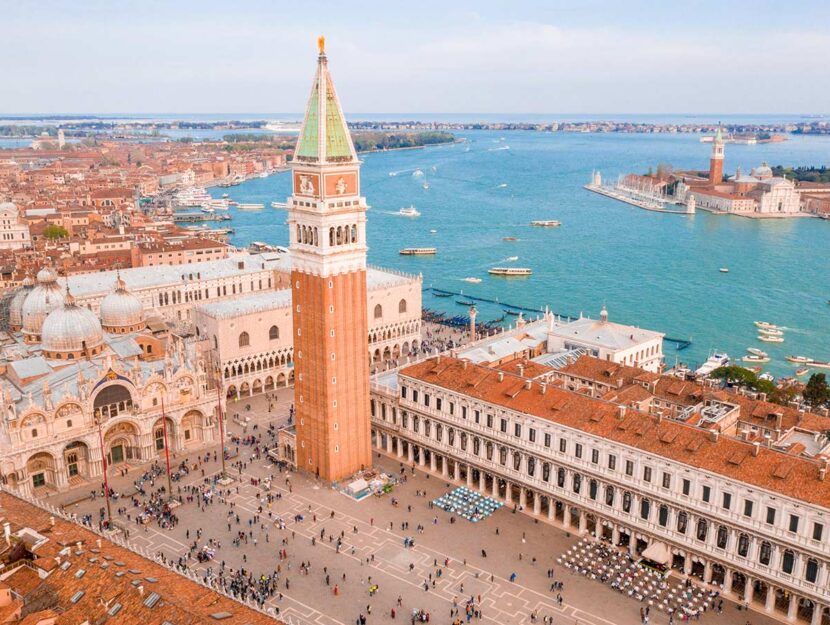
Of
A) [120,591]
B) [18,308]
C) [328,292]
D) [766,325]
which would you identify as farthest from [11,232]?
[766,325]

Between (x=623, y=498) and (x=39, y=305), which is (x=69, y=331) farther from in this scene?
(x=623, y=498)

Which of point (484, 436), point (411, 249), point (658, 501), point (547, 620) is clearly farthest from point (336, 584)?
point (411, 249)

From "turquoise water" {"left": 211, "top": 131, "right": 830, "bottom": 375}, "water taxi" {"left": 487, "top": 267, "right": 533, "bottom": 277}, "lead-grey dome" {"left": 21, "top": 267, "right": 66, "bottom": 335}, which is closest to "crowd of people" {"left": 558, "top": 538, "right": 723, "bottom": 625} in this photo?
"lead-grey dome" {"left": 21, "top": 267, "right": 66, "bottom": 335}

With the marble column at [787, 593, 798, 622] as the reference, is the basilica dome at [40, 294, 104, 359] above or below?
above

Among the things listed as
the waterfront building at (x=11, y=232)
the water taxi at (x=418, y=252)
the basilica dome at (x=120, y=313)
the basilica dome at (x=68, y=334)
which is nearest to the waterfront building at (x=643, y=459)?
the basilica dome at (x=68, y=334)

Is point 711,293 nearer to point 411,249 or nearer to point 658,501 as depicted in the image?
point 411,249

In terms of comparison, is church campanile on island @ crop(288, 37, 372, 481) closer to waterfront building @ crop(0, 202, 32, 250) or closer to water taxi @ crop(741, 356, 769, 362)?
water taxi @ crop(741, 356, 769, 362)
